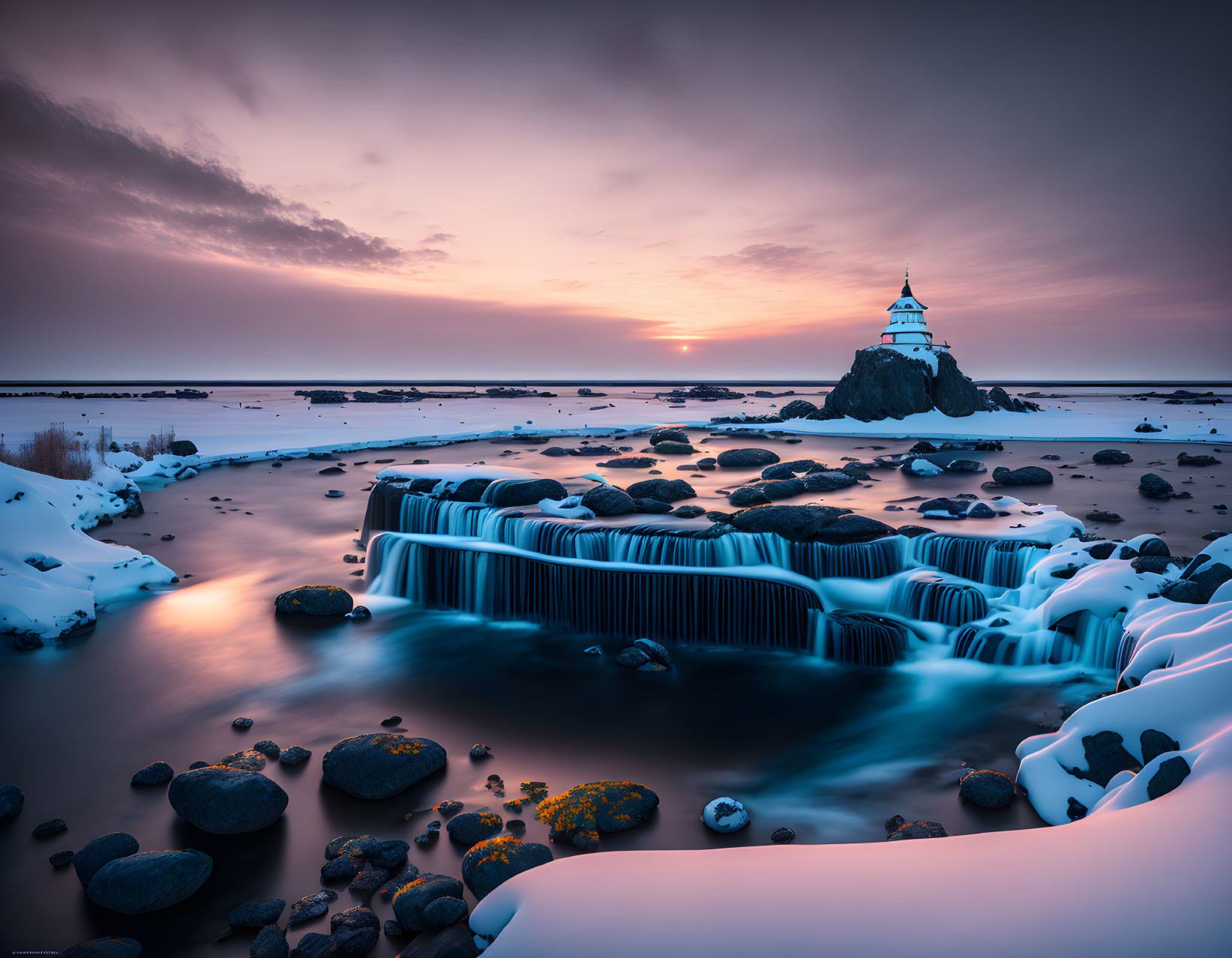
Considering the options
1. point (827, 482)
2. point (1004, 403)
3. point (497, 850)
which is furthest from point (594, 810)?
point (1004, 403)

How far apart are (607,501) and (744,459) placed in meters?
13.3

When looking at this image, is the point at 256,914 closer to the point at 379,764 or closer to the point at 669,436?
the point at 379,764

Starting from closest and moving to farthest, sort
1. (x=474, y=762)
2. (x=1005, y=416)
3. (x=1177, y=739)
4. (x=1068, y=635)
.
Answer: (x=1177, y=739)
(x=474, y=762)
(x=1068, y=635)
(x=1005, y=416)

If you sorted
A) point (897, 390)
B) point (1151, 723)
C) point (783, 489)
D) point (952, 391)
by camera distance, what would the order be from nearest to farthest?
1. point (1151, 723)
2. point (783, 489)
3. point (897, 390)
4. point (952, 391)

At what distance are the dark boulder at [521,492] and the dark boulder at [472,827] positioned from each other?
10866 millimetres

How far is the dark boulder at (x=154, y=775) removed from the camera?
24.3 ft

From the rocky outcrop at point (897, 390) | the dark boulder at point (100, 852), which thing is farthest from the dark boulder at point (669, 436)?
the dark boulder at point (100, 852)

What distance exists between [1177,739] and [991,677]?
459cm

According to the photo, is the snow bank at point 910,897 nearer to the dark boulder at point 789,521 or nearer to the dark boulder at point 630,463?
the dark boulder at point 789,521

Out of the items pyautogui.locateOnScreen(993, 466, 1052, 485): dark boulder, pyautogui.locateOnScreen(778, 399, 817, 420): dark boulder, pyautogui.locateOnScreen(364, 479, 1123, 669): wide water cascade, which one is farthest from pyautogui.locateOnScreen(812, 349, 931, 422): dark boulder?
pyautogui.locateOnScreen(364, 479, 1123, 669): wide water cascade

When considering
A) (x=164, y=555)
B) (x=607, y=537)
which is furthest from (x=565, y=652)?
(x=164, y=555)

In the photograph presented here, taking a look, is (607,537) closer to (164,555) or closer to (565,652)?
(565,652)

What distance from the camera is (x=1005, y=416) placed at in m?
54.5

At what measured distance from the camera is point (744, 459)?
91.5ft
